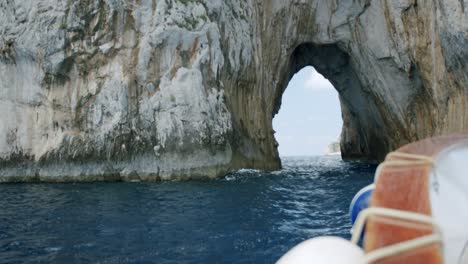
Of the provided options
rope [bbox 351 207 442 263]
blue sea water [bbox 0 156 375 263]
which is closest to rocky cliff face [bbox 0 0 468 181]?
blue sea water [bbox 0 156 375 263]

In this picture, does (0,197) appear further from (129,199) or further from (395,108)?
(395,108)

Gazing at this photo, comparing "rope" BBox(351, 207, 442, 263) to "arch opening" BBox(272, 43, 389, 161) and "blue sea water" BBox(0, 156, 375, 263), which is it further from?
"arch opening" BBox(272, 43, 389, 161)

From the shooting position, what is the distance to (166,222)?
9812 mm

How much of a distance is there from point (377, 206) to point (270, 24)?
25880mm

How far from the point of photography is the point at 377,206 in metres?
2.39

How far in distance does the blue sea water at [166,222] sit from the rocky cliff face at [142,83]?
3561mm

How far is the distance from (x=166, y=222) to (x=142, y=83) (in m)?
12.0

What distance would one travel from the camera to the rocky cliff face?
780 inches

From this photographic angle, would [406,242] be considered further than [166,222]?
No

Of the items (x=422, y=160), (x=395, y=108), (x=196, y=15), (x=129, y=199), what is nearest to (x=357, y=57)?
(x=395, y=108)

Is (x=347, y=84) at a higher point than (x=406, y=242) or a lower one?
higher

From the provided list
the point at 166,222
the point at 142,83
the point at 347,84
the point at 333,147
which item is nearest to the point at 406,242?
the point at 166,222

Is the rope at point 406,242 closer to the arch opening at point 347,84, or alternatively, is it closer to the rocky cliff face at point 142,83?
the rocky cliff face at point 142,83

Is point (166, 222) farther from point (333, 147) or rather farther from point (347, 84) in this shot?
point (333, 147)
